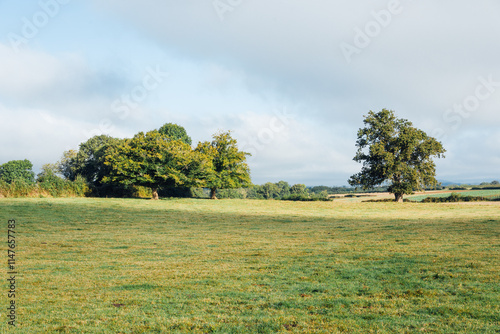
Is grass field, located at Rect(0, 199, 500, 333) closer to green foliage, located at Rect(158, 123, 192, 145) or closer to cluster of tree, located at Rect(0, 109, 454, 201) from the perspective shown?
cluster of tree, located at Rect(0, 109, 454, 201)

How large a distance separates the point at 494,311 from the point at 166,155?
4347 centimetres

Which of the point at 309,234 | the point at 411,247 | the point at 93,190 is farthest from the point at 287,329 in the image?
the point at 93,190

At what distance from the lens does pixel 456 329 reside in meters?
5.27

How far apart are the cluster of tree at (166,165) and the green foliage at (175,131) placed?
8.00m

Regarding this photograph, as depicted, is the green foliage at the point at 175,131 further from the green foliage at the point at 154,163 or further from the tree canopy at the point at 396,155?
the tree canopy at the point at 396,155

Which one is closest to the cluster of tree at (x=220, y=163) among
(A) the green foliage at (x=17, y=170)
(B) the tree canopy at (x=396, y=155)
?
(B) the tree canopy at (x=396, y=155)

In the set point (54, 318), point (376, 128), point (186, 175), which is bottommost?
point (54, 318)

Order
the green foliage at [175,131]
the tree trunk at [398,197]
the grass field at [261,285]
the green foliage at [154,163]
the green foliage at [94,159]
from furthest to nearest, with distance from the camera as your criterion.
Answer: the green foliage at [175,131] < the green foliage at [94,159] < the tree trunk at [398,197] < the green foliage at [154,163] < the grass field at [261,285]

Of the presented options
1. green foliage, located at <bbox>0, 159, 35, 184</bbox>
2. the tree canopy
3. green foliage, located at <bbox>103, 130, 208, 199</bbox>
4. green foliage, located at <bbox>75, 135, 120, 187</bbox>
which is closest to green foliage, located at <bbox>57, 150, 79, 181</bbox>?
green foliage, located at <bbox>75, 135, 120, 187</bbox>

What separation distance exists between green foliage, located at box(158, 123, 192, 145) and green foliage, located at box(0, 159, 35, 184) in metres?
35.8

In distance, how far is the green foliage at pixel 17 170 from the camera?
77125mm

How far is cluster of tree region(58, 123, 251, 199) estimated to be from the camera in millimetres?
45250

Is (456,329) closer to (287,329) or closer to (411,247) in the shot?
(287,329)

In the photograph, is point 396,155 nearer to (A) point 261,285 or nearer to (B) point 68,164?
(A) point 261,285
